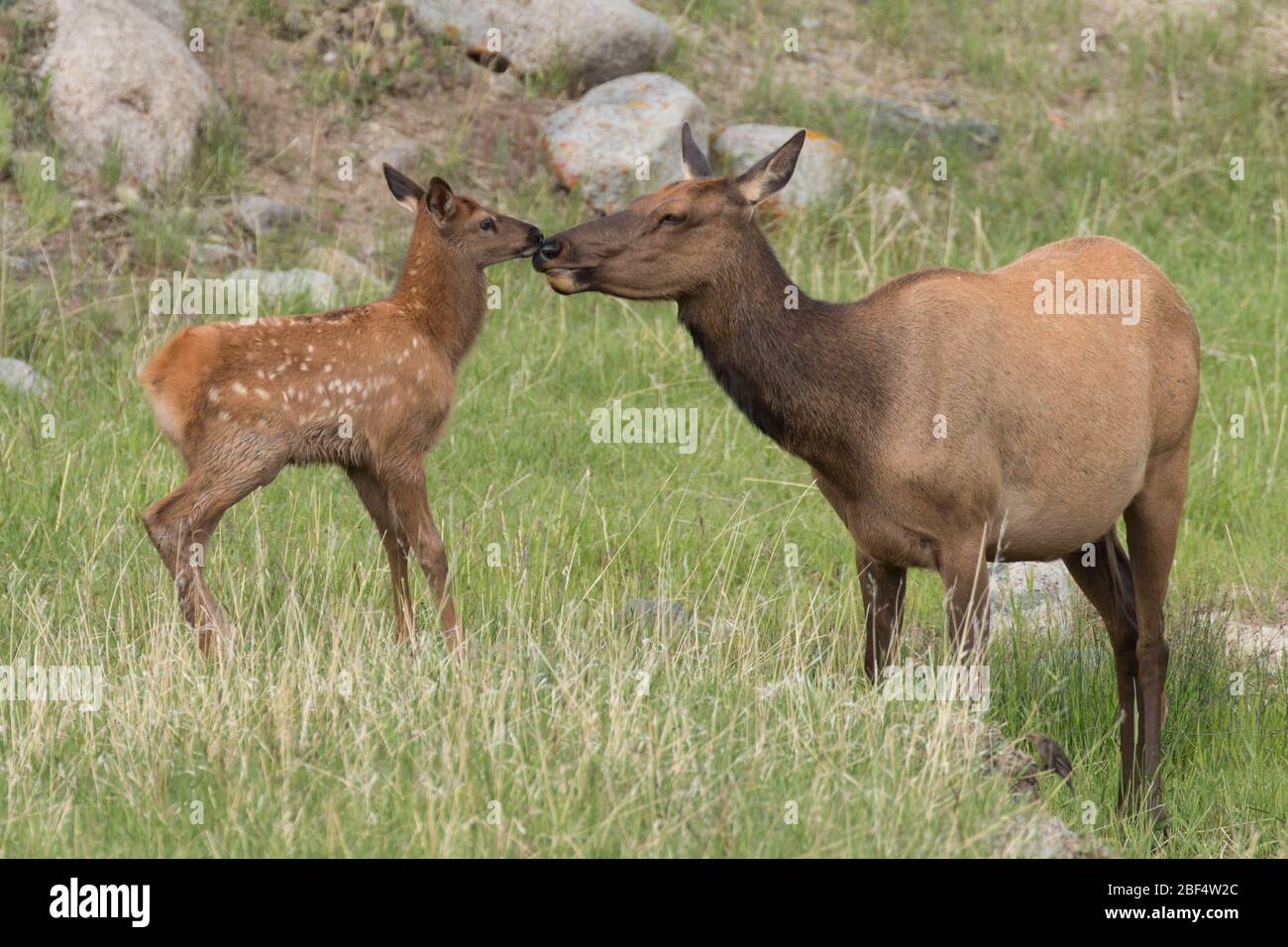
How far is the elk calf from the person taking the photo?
701 centimetres

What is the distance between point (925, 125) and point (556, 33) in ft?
9.73

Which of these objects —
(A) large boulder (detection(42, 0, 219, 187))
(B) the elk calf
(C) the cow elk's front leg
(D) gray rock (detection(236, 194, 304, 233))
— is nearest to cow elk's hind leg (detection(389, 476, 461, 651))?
(B) the elk calf

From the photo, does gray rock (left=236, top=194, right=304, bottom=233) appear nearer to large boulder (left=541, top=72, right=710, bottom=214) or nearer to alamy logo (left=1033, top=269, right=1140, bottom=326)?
large boulder (left=541, top=72, right=710, bottom=214)

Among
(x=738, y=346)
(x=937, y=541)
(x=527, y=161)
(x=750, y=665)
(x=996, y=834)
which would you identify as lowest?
(x=996, y=834)

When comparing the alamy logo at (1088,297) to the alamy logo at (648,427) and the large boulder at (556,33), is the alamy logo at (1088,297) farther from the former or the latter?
the large boulder at (556,33)

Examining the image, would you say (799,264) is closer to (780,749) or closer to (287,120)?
(287,120)

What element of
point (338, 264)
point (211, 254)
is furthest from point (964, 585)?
point (211, 254)

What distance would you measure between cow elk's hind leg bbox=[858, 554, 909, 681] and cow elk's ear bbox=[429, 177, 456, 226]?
2363 millimetres

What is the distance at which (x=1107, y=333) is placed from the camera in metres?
7.18

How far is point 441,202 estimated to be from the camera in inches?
309

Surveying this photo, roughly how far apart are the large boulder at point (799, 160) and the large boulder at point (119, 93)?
12.5ft

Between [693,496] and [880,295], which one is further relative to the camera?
[693,496]
